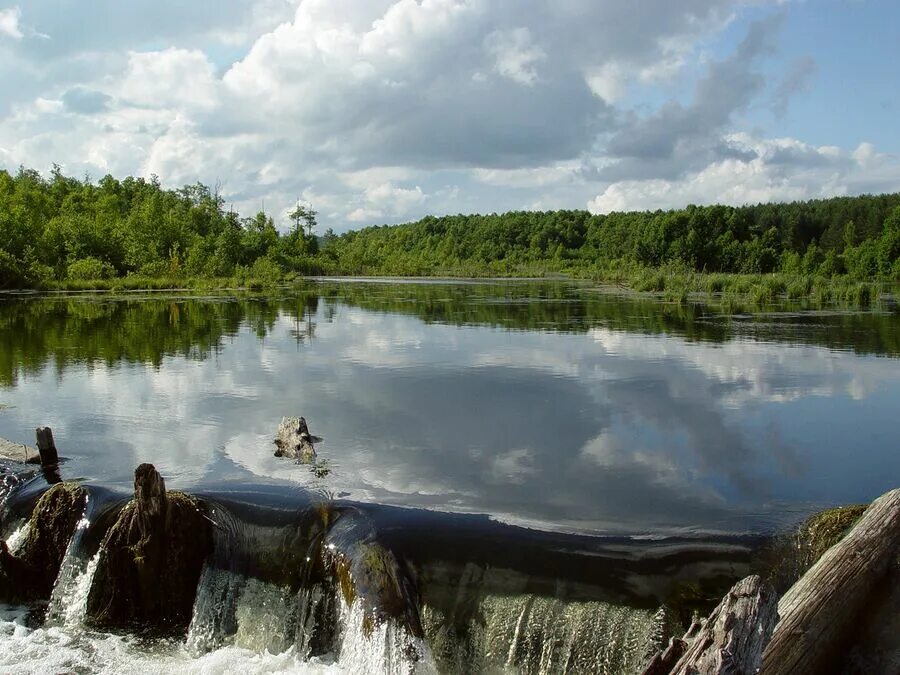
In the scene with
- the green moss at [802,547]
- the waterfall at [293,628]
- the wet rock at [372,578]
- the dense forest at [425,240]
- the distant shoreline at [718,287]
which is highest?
the dense forest at [425,240]

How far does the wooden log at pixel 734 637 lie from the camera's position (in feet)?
13.9

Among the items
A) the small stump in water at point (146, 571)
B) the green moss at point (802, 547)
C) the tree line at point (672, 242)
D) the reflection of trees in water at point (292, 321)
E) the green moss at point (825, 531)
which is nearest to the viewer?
the green moss at point (802, 547)

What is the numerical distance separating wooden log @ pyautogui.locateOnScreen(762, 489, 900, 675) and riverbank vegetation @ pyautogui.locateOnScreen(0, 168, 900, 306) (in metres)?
39.2

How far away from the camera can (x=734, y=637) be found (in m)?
4.29

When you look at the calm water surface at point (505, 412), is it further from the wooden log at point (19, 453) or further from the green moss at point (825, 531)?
the green moss at point (825, 531)

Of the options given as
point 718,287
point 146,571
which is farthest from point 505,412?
point 718,287

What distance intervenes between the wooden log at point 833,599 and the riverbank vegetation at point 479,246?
39.2 meters

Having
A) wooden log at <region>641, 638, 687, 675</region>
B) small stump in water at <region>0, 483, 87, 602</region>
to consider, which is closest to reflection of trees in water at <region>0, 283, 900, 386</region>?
small stump in water at <region>0, 483, 87, 602</region>

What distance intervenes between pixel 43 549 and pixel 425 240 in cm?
14524

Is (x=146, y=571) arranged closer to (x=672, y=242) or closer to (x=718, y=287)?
(x=718, y=287)

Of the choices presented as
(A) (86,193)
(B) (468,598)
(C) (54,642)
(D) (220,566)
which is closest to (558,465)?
(B) (468,598)

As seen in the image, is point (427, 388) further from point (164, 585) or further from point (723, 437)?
point (164, 585)

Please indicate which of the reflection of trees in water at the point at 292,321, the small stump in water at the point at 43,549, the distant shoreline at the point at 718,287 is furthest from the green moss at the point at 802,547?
the distant shoreline at the point at 718,287

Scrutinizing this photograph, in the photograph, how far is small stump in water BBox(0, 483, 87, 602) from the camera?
8898mm
